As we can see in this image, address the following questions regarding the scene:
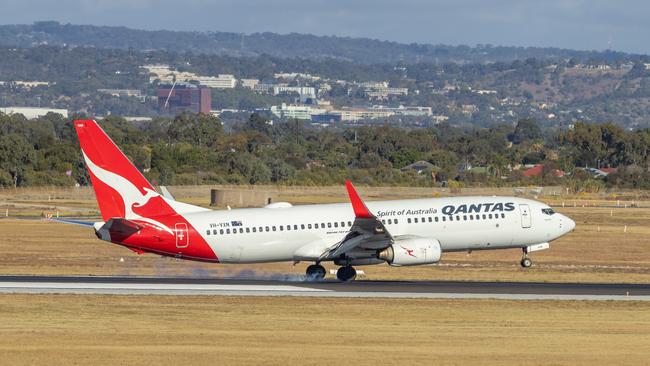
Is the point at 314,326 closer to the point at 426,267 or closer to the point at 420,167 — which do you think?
the point at 426,267

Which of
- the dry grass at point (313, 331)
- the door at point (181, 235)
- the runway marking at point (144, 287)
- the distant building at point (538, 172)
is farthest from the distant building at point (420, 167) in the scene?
the dry grass at point (313, 331)

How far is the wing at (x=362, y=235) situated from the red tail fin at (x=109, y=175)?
25.6 feet

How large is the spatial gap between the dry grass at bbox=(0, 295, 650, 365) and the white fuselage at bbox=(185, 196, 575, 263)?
6753 mm

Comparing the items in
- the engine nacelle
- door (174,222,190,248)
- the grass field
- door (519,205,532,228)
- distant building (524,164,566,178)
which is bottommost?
distant building (524,164,566,178)

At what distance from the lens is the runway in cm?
4722

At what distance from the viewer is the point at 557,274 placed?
5916cm

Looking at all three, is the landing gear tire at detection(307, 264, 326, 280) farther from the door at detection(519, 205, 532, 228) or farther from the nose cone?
the nose cone

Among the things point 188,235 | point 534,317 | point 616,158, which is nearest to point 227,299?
point 188,235

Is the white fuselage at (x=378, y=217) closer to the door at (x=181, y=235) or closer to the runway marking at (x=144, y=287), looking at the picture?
the door at (x=181, y=235)

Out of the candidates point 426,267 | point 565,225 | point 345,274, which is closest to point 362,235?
point 345,274

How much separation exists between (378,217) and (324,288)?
5.23m

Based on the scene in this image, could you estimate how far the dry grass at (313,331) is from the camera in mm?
33156

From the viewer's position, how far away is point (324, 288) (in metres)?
49.2

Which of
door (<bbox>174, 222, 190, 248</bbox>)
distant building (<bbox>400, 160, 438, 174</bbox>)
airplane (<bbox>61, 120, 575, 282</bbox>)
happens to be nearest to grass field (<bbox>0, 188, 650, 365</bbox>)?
airplane (<bbox>61, 120, 575, 282</bbox>)
